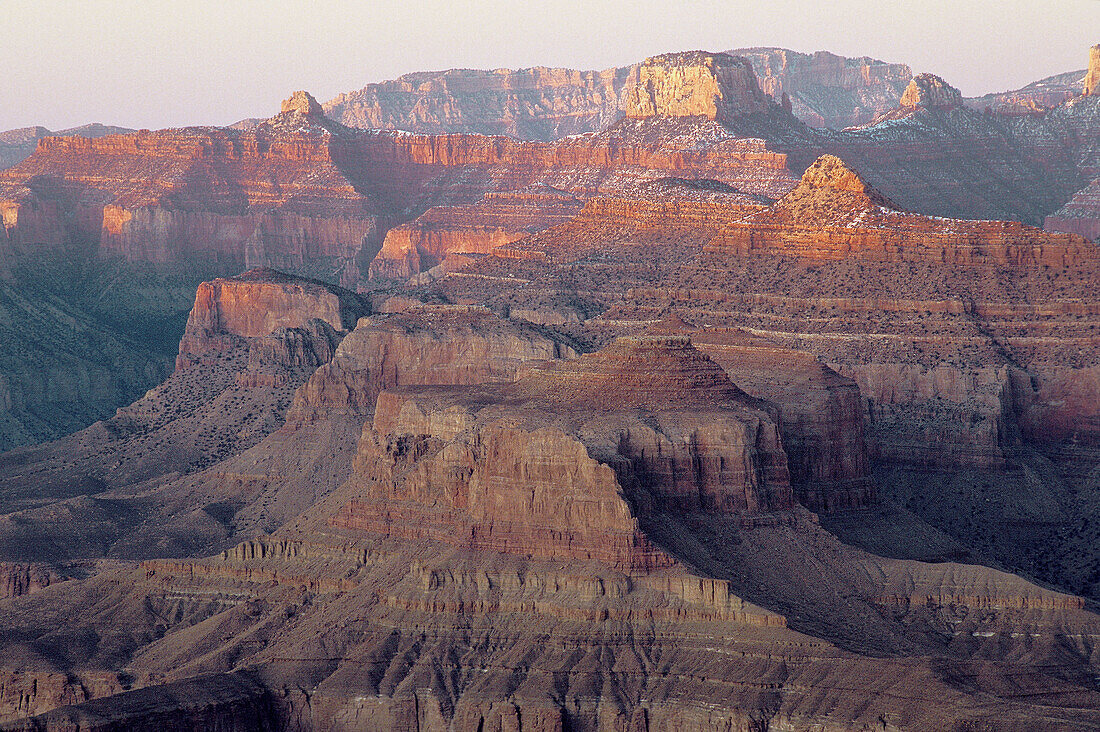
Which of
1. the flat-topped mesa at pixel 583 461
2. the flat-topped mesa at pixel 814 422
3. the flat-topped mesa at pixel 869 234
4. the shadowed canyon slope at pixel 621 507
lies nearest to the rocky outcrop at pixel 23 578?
the shadowed canyon slope at pixel 621 507

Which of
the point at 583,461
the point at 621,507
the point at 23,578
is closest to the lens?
the point at 621,507

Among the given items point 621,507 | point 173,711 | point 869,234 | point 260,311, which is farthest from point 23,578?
point 260,311

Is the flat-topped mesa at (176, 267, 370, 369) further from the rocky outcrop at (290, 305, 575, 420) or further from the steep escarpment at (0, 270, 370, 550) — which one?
the rocky outcrop at (290, 305, 575, 420)

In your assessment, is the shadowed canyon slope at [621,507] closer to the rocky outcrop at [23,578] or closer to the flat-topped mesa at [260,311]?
the rocky outcrop at [23,578]

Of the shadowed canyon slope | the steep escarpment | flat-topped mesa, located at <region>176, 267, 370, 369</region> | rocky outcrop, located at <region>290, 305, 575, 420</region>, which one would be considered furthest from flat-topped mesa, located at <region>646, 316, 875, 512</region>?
flat-topped mesa, located at <region>176, 267, 370, 369</region>

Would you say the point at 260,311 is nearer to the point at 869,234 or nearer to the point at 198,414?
the point at 198,414

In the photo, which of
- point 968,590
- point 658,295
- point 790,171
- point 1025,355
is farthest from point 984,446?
point 790,171
